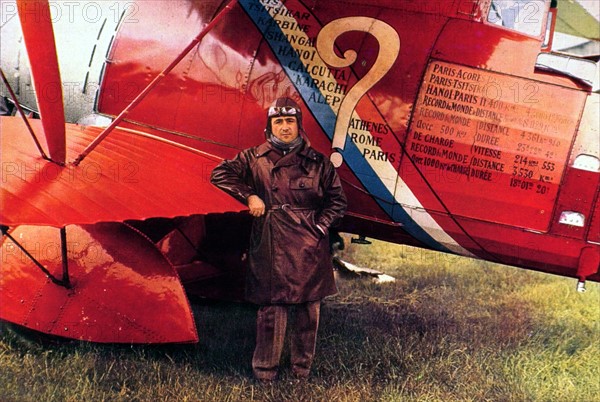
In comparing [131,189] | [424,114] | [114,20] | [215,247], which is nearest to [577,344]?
[424,114]

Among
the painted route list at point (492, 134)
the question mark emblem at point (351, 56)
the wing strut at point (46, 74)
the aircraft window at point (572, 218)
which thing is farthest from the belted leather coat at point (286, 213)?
the aircraft window at point (572, 218)

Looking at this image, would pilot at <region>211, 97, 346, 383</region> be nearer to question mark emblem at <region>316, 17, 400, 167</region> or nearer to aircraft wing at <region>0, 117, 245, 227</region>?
aircraft wing at <region>0, 117, 245, 227</region>

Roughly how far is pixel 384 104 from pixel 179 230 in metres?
1.83

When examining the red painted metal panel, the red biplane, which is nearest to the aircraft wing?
the red biplane

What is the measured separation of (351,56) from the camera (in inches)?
161

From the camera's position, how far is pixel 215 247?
512cm

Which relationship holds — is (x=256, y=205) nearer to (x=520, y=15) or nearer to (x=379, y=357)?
(x=379, y=357)

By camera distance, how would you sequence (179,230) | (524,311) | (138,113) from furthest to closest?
(524,311) < (179,230) < (138,113)

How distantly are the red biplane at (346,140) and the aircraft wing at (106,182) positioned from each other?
0.05 ft

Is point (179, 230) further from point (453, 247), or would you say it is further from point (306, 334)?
point (453, 247)

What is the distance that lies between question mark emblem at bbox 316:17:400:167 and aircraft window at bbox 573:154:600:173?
46.5 inches

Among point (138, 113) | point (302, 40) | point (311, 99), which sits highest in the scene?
point (302, 40)

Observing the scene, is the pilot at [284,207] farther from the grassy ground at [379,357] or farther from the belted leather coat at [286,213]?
the grassy ground at [379,357]

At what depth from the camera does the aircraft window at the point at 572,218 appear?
3.91 metres
